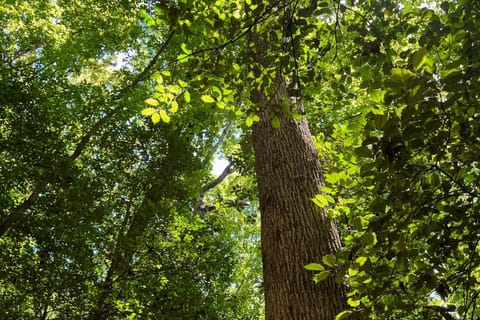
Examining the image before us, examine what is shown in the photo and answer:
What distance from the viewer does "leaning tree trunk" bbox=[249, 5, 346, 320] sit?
225cm

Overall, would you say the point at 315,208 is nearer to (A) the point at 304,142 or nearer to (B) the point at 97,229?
(A) the point at 304,142

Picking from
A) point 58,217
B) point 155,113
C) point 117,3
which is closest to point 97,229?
point 58,217

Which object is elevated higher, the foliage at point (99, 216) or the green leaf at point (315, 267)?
the foliage at point (99, 216)

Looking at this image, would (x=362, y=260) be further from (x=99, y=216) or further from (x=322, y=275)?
(x=99, y=216)

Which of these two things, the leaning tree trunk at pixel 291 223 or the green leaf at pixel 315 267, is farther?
the leaning tree trunk at pixel 291 223

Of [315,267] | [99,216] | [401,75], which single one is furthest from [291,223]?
[99,216]

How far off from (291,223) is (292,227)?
0.11 ft

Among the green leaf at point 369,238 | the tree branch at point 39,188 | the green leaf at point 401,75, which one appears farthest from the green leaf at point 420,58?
the tree branch at point 39,188

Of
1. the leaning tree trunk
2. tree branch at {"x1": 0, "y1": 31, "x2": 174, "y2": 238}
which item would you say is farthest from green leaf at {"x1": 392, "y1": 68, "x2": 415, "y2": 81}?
tree branch at {"x1": 0, "y1": 31, "x2": 174, "y2": 238}

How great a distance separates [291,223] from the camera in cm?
264

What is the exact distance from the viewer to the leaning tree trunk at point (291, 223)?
88.5 inches

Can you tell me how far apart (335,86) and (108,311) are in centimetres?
469

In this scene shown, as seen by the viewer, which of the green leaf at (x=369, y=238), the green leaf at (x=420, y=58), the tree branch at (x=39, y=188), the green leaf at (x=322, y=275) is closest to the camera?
the green leaf at (x=420, y=58)

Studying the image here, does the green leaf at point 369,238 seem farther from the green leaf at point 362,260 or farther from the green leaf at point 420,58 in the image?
the green leaf at point 420,58
